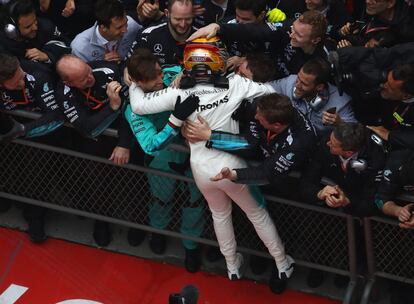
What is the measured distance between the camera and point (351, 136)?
5.29m

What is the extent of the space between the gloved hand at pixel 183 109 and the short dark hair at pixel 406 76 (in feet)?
4.69

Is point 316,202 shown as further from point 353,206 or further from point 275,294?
point 275,294

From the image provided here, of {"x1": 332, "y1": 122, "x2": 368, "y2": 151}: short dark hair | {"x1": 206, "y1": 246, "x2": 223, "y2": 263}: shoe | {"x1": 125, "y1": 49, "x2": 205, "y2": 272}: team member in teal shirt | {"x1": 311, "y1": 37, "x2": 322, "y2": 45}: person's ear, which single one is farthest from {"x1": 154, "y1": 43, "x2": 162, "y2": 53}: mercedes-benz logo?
{"x1": 332, "y1": 122, "x2": 368, "y2": 151}: short dark hair

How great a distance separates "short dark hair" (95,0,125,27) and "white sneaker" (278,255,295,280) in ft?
7.94

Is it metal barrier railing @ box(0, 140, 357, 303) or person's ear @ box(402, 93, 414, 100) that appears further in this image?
metal barrier railing @ box(0, 140, 357, 303)

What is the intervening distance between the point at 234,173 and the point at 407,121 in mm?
1310

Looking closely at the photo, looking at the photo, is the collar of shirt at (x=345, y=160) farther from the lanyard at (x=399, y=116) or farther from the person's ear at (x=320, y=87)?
the person's ear at (x=320, y=87)

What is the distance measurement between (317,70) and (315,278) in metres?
1.89

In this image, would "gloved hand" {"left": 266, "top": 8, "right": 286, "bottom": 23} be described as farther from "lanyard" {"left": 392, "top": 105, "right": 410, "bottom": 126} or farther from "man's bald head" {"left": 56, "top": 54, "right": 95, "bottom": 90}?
"man's bald head" {"left": 56, "top": 54, "right": 95, "bottom": 90}

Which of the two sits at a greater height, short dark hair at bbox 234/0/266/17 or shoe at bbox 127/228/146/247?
short dark hair at bbox 234/0/266/17

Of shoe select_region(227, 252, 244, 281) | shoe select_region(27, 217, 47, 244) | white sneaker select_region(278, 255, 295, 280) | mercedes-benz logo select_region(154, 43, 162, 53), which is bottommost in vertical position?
shoe select_region(27, 217, 47, 244)

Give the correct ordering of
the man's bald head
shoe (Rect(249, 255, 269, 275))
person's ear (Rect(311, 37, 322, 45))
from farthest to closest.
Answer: shoe (Rect(249, 255, 269, 275)) → person's ear (Rect(311, 37, 322, 45)) → the man's bald head

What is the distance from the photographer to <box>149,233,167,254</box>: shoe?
6992 millimetres

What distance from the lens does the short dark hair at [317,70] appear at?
5.80 metres
